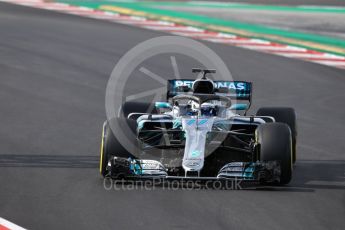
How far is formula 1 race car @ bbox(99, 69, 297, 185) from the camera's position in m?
13.1

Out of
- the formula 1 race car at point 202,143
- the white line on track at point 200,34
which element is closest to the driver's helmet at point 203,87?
the formula 1 race car at point 202,143

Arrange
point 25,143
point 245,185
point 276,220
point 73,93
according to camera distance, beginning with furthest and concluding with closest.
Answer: point 73,93
point 25,143
point 245,185
point 276,220

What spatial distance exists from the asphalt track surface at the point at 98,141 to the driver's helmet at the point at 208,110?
152cm

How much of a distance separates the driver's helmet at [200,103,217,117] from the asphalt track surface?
152 centimetres

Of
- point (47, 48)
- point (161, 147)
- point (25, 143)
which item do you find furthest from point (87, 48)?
point (161, 147)

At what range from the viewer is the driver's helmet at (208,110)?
48.4 ft

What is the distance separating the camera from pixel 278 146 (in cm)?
1328

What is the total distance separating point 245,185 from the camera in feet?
43.6

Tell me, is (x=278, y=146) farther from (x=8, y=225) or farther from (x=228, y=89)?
(x=8, y=225)

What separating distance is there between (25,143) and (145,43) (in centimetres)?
1198

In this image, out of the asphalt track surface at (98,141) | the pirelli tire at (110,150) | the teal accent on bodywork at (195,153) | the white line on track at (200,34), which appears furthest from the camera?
the white line on track at (200,34)

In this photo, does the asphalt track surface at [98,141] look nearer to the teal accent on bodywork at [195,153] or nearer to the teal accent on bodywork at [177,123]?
the teal accent on bodywork at [195,153]

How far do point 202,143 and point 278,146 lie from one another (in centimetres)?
106

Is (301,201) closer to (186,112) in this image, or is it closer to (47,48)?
(186,112)
